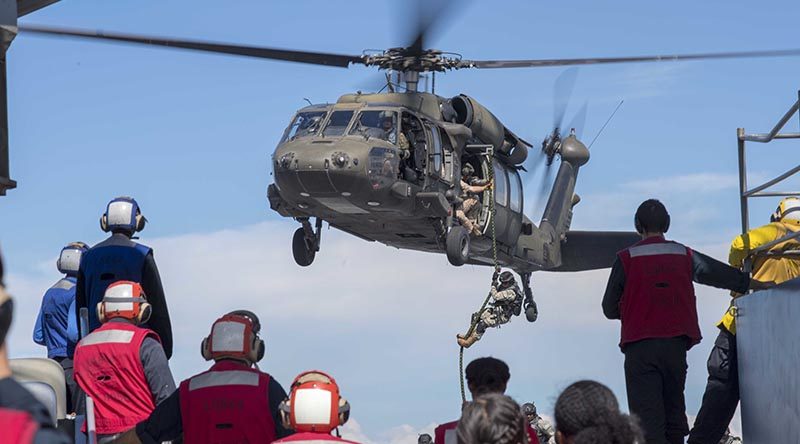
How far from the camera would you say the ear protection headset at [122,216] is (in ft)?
30.6

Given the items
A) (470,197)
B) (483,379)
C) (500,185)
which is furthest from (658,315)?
(500,185)

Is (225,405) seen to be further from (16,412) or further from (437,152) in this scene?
(437,152)

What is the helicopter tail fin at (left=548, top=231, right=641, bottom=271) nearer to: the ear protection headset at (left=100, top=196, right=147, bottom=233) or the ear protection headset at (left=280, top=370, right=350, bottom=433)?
the ear protection headset at (left=100, top=196, right=147, bottom=233)

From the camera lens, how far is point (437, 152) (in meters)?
18.6

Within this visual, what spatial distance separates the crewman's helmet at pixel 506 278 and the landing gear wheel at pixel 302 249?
3461 mm

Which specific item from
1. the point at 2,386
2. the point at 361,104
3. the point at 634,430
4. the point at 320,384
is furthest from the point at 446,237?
the point at 2,386

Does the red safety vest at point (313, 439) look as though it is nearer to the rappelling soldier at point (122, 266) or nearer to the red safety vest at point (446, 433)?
the red safety vest at point (446, 433)

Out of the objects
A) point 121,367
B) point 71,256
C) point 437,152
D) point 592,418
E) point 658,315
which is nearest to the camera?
point 592,418

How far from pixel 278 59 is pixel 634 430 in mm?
14154

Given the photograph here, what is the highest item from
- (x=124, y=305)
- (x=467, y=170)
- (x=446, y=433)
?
(x=467, y=170)

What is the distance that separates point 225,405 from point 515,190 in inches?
602

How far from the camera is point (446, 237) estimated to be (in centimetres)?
1897

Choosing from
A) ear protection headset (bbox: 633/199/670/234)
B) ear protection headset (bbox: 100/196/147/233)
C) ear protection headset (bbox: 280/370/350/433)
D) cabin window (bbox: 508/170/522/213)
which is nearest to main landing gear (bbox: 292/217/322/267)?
cabin window (bbox: 508/170/522/213)

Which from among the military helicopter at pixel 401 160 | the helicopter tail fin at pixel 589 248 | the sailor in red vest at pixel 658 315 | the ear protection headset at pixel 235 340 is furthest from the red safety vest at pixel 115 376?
the helicopter tail fin at pixel 589 248
